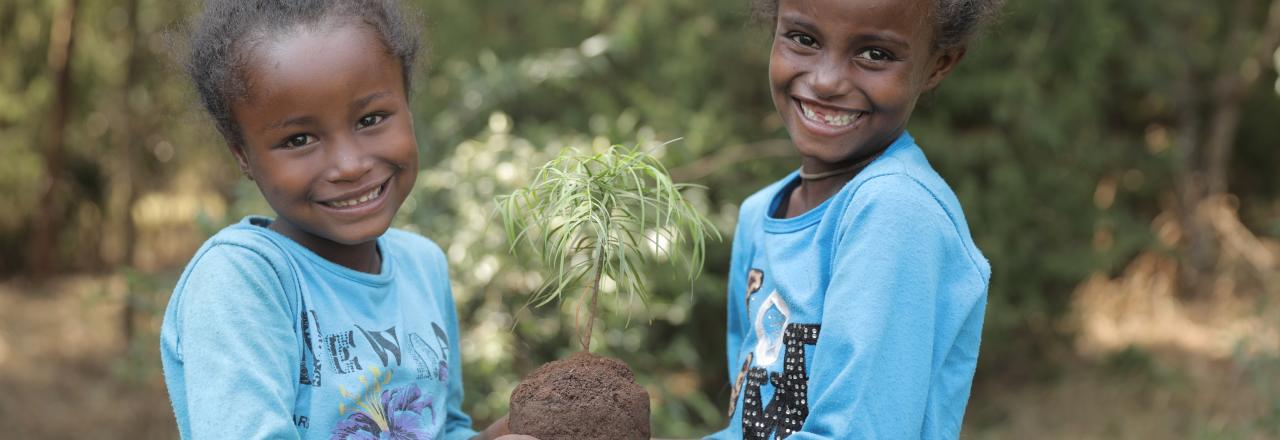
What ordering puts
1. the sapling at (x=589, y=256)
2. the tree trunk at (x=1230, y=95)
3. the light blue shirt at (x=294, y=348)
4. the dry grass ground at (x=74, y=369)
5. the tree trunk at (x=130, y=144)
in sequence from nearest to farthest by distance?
the light blue shirt at (x=294, y=348) → the sapling at (x=589, y=256) → the dry grass ground at (x=74, y=369) → the tree trunk at (x=130, y=144) → the tree trunk at (x=1230, y=95)

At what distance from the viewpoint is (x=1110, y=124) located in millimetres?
6930

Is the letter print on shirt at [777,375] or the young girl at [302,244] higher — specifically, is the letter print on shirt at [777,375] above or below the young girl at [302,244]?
below

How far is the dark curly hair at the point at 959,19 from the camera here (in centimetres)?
203

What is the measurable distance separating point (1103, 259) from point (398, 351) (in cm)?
465

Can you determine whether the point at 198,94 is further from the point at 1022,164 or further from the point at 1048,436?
the point at 1048,436

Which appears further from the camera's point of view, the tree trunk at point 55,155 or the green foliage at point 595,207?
the tree trunk at point 55,155

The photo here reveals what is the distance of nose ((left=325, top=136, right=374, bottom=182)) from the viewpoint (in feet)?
6.53

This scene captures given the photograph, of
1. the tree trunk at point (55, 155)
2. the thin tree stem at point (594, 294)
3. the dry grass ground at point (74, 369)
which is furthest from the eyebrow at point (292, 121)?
the tree trunk at point (55, 155)

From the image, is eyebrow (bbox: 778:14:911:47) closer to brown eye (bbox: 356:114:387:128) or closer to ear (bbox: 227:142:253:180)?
brown eye (bbox: 356:114:387:128)

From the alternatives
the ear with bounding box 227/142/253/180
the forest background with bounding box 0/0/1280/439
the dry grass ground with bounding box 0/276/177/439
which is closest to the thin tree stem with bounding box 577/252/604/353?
the ear with bounding box 227/142/253/180

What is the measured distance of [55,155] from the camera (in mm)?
6586

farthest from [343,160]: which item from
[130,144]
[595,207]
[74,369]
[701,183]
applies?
[74,369]

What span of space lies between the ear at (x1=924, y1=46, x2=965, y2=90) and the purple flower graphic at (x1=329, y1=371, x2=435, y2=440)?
1108 mm

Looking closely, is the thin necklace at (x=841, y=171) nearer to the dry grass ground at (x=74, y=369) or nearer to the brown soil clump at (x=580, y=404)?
the brown soil clump at (x=580, y=404)
